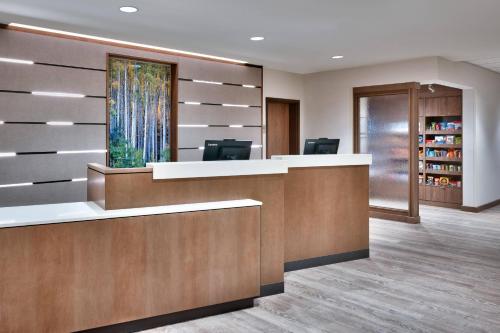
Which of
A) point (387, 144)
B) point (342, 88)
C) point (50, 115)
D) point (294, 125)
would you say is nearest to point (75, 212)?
point (50, 115)

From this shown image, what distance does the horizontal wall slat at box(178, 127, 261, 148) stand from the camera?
273 inches

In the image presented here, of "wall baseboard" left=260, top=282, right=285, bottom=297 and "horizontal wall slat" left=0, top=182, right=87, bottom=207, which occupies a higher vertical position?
"horizontal wall slat" left=0, top=182, right=87, bottom=207

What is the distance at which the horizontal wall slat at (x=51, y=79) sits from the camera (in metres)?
5.25

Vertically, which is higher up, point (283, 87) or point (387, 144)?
point (283, 87)

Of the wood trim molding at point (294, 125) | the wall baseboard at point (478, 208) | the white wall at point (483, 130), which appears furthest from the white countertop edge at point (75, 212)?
the wall baseboard at point (478, 208)

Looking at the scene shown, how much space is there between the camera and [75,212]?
2.96 m

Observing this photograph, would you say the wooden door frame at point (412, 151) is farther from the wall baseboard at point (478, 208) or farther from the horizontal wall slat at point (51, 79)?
the horizontal wall slat at point (51, 79)

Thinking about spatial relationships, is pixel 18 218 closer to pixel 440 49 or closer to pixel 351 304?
pixel 351 304

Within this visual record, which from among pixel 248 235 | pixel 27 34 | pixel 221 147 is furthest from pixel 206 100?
pixel 248 235

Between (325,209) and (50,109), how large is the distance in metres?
3.57

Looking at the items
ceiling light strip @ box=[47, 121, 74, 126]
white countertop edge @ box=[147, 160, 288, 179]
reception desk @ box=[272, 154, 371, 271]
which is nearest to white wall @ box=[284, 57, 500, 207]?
reception desk @ box=[272, 154, 371, 271]

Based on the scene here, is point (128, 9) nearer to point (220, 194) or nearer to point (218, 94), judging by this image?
point (220, 194)

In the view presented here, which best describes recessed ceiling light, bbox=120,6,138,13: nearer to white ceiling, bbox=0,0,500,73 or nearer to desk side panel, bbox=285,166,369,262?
white ceiling, bbox=0,0,500,73

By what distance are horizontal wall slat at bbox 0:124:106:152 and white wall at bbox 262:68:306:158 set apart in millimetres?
3279
